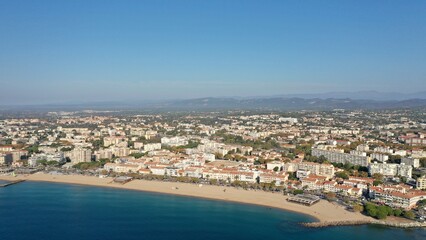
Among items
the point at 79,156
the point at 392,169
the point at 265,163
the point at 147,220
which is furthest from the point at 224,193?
the point at 79,156

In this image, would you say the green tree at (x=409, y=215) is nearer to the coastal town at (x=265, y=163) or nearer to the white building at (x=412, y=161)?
the coastal town at (x=265, y=163)

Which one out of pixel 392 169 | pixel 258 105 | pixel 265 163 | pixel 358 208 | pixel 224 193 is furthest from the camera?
pixel 258 105

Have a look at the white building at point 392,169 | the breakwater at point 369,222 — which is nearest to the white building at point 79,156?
the breakwater at point 369,222

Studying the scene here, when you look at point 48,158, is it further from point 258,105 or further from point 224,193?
point 258,105

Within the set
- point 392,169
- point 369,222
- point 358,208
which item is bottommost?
point 369,222

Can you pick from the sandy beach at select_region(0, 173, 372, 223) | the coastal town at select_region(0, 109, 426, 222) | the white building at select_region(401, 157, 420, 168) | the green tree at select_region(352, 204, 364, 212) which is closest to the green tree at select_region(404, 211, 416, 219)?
the coastal town at select_region(0, 109, 426, 222)
